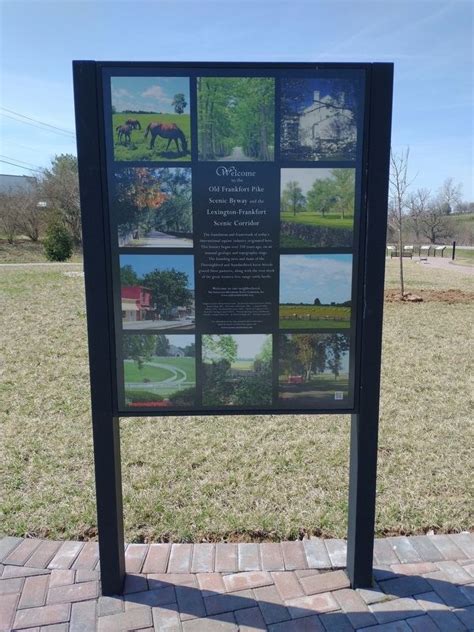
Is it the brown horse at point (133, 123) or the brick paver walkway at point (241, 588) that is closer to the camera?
the brown horse at point (133, 123)

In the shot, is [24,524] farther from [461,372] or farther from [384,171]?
[461,372]

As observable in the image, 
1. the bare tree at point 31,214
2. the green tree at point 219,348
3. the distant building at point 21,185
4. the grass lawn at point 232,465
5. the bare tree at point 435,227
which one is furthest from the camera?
the bare tree at point 435,227

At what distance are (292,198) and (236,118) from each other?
15.5 inches

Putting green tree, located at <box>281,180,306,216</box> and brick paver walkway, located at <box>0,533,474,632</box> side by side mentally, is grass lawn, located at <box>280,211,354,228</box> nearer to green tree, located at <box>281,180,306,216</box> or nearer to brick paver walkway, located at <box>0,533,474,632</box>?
green tree, located at <box>281,180,306,216</box>

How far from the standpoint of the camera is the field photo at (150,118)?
6.56 ft

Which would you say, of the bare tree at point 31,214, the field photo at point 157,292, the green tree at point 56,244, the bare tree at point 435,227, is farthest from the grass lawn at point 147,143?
the bare tree at point 435,227

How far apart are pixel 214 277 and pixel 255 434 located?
232 centimetres

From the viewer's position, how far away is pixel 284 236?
7.02ft

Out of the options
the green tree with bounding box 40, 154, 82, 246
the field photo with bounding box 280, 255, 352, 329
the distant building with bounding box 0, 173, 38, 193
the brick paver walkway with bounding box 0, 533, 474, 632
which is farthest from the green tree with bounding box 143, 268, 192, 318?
the distant building with bounding box 0, 173, 38, 193

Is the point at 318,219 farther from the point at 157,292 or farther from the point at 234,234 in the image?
the point at 157,292

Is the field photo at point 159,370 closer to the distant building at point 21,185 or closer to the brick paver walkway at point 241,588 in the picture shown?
the brick paver walkway at point 241,588

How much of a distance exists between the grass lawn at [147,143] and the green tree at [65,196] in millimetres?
28784

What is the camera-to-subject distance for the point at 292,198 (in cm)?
212

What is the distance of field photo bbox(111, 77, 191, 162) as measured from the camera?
6.56 ft
